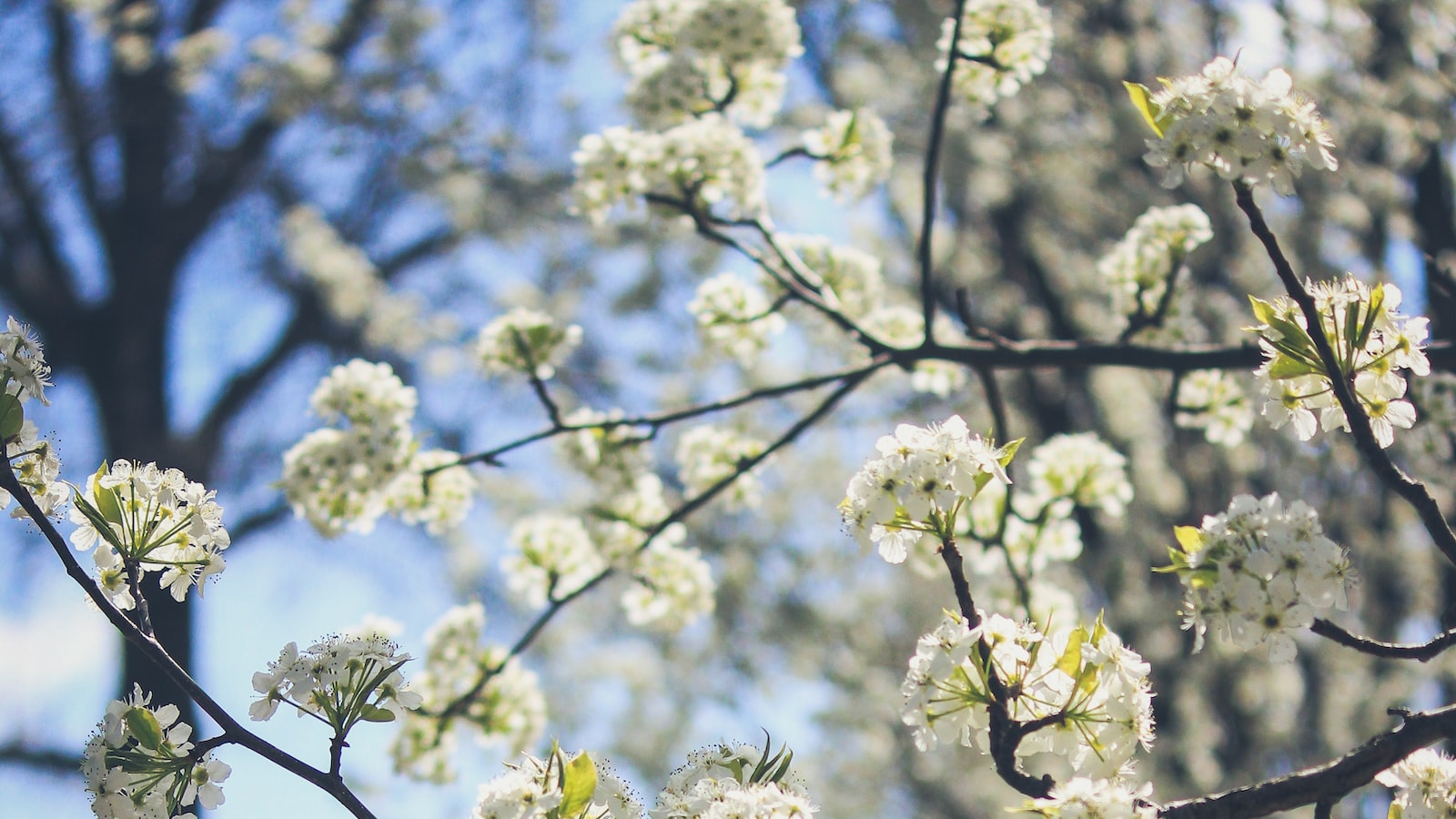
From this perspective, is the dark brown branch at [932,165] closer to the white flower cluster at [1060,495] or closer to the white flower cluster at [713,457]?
the white flower cluster at [1060,495]

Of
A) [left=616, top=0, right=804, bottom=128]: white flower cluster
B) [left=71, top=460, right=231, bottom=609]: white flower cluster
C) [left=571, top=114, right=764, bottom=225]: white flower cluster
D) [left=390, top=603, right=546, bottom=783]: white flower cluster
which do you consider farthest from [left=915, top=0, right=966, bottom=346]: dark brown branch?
[left=71, top=460, right=231, bottom=609]: white flower cluster

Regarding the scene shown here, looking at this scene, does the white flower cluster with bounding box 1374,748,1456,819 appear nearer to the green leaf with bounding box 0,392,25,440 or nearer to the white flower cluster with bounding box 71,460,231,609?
the white flower cluster with bounding box 71,460,231,609

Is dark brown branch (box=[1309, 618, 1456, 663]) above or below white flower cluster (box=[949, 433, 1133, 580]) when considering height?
below

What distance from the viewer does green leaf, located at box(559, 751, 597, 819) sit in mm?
1522

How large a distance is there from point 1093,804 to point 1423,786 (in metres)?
0.62

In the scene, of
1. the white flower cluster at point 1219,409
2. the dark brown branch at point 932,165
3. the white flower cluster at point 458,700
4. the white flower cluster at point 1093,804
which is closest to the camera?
the white flower cluster at point 1093,804

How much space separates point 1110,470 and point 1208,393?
390mm

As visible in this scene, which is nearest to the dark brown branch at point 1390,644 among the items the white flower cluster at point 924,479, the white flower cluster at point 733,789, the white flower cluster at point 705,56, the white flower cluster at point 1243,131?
the white flower cluster at point 924,479

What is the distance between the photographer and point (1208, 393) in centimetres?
321

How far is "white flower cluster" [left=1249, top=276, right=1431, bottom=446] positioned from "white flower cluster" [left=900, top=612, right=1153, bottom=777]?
1.65 feet

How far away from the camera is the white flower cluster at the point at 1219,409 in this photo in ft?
10.4

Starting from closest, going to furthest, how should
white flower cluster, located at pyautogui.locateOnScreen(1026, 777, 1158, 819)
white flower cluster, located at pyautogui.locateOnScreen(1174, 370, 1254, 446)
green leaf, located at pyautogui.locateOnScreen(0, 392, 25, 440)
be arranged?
white flower cluster, located at pyautogui.locateOnScreen(1026, 777, 1158, 819), green leaf, located at pyautogui.locateOnScreen(0, 392, 25, 440), white flower cluster, located at pyautogui.locateOnScreen(1174, 370, 1254, 446)

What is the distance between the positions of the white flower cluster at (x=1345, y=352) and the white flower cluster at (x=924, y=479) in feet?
1.46

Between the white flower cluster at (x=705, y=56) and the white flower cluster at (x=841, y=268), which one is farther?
the white flower cluster at (x=841, y=268)
